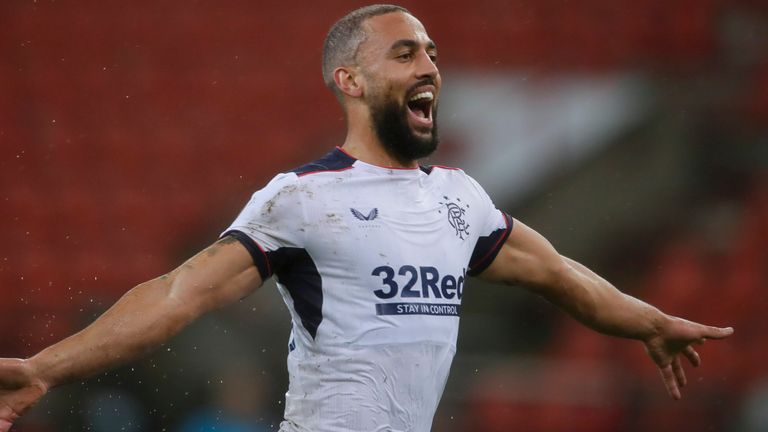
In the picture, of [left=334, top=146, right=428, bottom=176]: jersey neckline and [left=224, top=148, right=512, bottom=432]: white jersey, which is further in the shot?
[left=334, top=146, right=428, bottom=176]: jersey neckline

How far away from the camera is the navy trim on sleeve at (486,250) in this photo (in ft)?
13.6

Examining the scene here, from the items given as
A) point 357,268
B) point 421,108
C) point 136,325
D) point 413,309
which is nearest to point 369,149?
point 421,108

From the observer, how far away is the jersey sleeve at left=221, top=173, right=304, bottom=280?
3.64 meters

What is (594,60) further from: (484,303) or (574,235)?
(484,303)

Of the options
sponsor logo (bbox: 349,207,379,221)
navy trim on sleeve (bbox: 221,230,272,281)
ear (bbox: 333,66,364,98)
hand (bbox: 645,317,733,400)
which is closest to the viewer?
navy trim on sleeve (bbox: 221,230,272,281)

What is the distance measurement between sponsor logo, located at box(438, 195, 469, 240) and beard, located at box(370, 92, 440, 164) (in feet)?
0.61

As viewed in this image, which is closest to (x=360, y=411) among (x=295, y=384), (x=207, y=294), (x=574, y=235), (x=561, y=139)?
(x=295, y=384)

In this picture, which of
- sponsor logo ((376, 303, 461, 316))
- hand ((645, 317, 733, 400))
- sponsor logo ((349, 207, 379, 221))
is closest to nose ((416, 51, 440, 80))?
sponsor logo ((349, 207, 379, 221))

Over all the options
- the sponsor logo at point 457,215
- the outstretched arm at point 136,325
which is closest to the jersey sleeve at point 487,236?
the sponsor logo at point 457,215

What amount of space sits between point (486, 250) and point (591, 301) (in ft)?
1.72

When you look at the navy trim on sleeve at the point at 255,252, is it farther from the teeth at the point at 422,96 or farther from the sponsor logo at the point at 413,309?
the teeth at the point at 422,96

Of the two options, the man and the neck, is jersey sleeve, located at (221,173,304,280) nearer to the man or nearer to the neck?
the man

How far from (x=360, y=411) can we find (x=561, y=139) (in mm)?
7084

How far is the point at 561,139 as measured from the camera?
1041 cm
